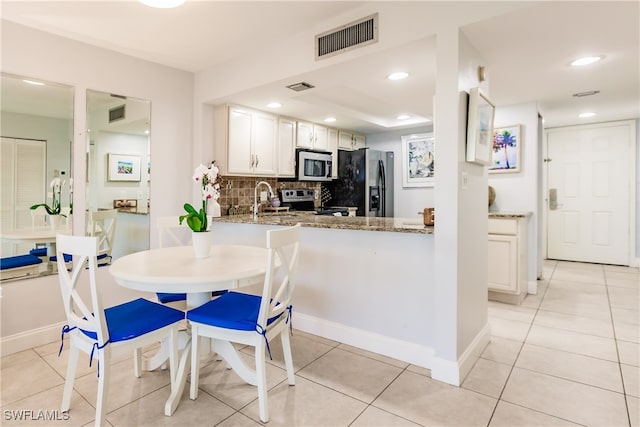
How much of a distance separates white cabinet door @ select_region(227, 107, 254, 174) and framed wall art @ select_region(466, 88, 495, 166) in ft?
7.68

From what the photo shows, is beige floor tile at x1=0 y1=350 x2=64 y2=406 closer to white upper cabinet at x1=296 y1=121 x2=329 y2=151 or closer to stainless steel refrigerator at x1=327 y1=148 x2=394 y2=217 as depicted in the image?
white upper cabinet at x1=296 y1=121 x2=329 y2=151

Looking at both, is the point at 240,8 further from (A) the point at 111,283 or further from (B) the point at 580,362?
(B) the point at 580,362

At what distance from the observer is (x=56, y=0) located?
2.26m

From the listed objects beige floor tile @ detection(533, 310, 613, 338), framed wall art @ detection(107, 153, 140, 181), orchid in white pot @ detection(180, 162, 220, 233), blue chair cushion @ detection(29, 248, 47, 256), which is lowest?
beige floor tile @ detection(533, 310, 613, 338)

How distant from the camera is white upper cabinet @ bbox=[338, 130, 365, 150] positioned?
17.6 ft

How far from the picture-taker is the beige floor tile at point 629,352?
2.37m

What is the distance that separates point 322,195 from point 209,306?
12.2ft

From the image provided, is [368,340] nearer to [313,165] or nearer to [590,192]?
[313,165]

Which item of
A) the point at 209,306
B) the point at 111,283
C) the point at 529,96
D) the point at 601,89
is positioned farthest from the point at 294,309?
the point at 601,89

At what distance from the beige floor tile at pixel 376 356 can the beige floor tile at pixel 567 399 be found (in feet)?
2.02

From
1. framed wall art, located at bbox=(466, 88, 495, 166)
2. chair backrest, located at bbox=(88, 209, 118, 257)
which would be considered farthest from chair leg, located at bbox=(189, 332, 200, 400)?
framed wall art, located at bbox=(466, 88, 495, 166)

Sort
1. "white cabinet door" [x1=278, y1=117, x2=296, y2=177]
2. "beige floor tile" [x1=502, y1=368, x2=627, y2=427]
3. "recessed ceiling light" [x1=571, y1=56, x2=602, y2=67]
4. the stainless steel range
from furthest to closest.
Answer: the stainless steel range
"white cabinet door" [x1=278, y1=117, x2=296, y2=177]
"recessed ceiling light" [x1=571, y1=56, x2=602, y2=67]
"beige floor tile" [x1=502, y1=368, x2=627, y2=427]

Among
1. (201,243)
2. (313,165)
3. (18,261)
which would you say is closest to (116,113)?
(18,261)

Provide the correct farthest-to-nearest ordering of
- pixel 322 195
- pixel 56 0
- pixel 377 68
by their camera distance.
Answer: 1. pixel 322 195
2. pixel 377 68
3. pixel 56 0
